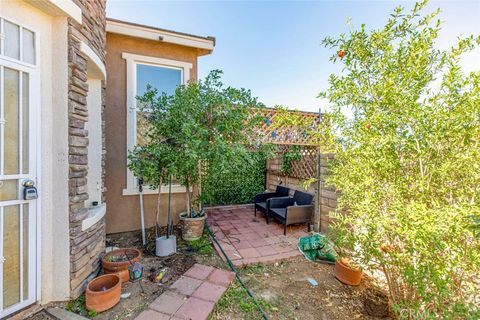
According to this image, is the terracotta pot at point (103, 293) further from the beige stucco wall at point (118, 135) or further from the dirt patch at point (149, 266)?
the beige stucco wall at point (118, 135)

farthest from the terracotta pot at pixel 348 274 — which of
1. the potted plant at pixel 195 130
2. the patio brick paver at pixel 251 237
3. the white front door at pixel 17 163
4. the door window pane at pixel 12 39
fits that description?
the door window pane at pixel 12 39

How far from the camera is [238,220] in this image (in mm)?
5648

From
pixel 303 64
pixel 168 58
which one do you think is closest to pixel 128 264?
pixel 168 58

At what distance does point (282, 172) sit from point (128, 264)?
4675 millimetres

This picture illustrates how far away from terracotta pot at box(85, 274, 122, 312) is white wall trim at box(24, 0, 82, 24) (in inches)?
119

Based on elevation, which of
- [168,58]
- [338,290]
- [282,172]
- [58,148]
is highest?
[168,58]

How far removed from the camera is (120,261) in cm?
310

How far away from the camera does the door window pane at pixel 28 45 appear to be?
216 centimetres

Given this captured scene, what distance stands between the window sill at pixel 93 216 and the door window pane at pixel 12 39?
1872 mm

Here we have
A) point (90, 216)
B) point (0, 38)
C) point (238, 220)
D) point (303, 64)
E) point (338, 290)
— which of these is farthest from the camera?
point (303, 64)

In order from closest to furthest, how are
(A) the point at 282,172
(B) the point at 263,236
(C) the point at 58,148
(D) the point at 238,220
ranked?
(C) the point at 58,148, (B) the point at 263,236, (D) the point at 238,220, (A) the point at 282,172

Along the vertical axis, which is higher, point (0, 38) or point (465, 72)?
point (0, 38)

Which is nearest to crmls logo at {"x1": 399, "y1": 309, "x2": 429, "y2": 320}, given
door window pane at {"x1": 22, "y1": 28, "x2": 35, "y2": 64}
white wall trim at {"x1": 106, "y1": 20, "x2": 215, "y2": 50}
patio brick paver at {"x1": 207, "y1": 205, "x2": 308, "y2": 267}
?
patio brick paver at {"x1": 207, "y1": 205, "x2": 308, "y2": 267}

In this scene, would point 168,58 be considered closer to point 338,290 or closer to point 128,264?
point 128,264
